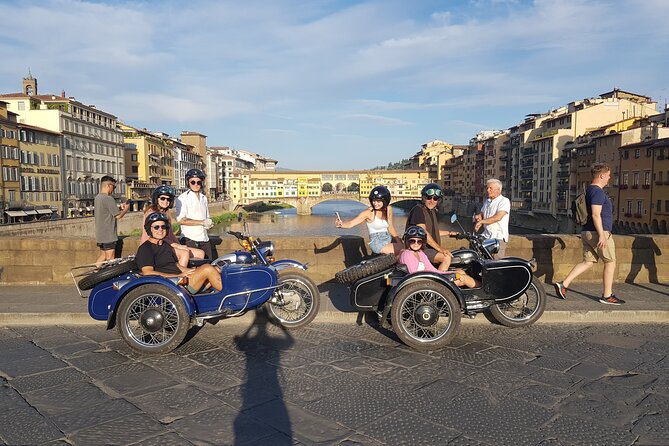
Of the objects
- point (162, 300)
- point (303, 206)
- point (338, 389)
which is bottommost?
point (303, 206)

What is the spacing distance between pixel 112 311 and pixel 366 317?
112 inches

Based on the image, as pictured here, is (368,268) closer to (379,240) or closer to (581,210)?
(379,240)

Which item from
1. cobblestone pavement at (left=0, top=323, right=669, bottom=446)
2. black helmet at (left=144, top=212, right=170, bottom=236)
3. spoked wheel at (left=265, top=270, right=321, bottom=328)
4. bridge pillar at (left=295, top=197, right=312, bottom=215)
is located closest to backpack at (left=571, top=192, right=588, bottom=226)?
cobblestone pavement at (left=0, top=323, right=669, bottom=446)

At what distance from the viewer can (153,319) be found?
4.98m

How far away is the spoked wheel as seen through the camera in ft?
19.1

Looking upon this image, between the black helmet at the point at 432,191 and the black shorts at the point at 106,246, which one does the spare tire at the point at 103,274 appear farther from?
the black helmet at the point at 432,191

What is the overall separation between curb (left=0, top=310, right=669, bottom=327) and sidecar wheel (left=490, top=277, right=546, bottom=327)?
24cm

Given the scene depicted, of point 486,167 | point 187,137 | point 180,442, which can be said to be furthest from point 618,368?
point 187,137

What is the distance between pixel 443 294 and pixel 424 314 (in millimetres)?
273

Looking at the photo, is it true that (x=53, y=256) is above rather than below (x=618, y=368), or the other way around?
above

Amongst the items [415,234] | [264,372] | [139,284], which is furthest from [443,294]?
[139,284]

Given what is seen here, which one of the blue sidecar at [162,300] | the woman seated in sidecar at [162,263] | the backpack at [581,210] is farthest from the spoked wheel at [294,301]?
the backpack at [581,210]

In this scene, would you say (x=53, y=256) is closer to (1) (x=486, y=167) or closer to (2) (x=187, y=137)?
(1) (x=486, y=167)

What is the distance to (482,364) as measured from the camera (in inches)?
181
